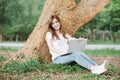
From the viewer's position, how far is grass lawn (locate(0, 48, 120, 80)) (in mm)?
7414

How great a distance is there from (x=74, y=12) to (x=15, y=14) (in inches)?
954

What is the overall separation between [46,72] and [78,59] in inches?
30.7

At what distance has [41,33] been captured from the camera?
9.30 m

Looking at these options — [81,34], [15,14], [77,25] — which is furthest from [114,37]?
[77,25]

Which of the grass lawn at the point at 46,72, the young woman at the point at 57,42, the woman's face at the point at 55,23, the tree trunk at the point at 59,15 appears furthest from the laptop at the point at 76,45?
the tree trunk at the point at 59,15

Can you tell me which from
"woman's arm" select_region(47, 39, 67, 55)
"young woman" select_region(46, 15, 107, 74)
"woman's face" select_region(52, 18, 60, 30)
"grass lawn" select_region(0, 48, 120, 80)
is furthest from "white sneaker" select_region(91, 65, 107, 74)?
"woman's face" select_region(52, 18, 60, 30)

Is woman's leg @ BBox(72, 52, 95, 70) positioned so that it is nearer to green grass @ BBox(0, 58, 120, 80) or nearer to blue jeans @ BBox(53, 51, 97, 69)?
blue jeans @ BBox(53, 51, 97, 69)

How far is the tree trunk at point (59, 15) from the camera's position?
9.29 m

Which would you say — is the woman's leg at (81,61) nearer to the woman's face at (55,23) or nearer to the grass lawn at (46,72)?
the grass lawn at (46,72)

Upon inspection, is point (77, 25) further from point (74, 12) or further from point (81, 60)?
point (81, 60)

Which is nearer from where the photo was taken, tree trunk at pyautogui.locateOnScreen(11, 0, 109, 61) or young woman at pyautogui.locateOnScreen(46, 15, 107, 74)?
young woman at pyautogui.locateOnScreen(46, 15, 107, 74)

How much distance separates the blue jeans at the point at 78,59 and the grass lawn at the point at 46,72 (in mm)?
147

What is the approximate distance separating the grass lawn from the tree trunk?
1.43ft

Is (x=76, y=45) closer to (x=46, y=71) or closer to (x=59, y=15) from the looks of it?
(x=46, y=71)
